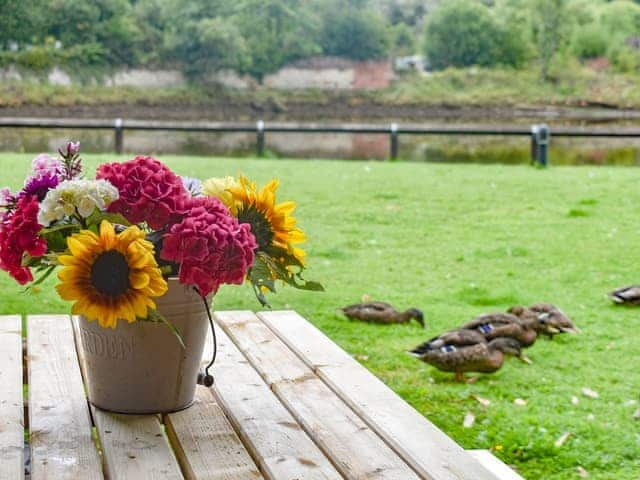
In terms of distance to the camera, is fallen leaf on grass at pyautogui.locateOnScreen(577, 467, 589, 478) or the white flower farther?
fallen leaf on grass at pyautogui.locateOnScreen(577, 467, 589, 478)

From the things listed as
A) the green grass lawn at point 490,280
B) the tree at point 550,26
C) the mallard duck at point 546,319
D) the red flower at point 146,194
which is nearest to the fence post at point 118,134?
the green grass lawn at point 490,280

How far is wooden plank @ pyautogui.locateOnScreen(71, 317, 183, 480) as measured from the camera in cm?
158

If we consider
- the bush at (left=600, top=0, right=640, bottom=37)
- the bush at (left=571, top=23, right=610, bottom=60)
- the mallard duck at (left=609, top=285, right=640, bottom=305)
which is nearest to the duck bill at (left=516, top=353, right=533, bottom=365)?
the mallard duck at (left=609, top=285, right=640, bottom=305)

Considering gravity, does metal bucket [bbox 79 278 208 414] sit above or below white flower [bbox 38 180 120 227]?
below

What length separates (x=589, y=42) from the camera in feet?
187

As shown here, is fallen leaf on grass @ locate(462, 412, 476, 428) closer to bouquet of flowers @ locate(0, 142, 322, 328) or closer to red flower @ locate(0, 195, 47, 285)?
bouquet of flowers @ locate(0, 142, 322, 328)

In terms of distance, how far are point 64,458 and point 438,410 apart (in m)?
2.14

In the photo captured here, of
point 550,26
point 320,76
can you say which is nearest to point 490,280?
point 320,76

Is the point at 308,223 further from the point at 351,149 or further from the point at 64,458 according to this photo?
the point at 351,149

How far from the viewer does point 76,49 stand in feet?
136

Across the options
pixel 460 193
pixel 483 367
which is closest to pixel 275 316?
pixel 483 367

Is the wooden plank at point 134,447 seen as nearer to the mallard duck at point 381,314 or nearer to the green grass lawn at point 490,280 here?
the green grass lawn at point 490,280

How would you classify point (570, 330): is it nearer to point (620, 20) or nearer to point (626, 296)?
point (626, 296)

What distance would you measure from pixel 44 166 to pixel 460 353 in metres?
2.30
